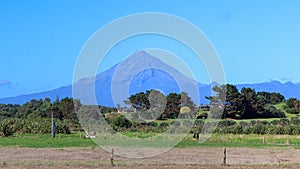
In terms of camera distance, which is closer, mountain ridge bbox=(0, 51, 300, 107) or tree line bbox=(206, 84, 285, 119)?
mountain ridge bbox=(0, 51, 300, 107)

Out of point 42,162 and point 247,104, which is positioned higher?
point 247,104

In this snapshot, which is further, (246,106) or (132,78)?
(246,106)

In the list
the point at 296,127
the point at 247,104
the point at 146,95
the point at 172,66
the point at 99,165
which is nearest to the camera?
the point at 99,165

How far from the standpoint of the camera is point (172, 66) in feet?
105

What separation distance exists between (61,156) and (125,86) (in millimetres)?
6091

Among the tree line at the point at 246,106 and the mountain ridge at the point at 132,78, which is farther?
the tree line at the point at 246,106

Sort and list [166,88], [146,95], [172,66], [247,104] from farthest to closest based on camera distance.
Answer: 1. [247,104]
2. [146,95]
3. [166,88]
4. [172,66]

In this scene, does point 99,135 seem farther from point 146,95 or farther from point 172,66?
point 172,66

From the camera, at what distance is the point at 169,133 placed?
56.0 meters

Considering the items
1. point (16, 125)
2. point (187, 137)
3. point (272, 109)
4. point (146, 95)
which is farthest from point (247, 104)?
point (146, 95)

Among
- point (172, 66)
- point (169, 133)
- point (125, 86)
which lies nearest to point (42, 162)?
point (125, 86)

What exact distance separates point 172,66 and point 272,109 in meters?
59.9

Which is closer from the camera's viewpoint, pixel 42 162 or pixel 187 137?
pixel 42 162

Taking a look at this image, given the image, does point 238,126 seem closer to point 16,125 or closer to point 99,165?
point 16,125
